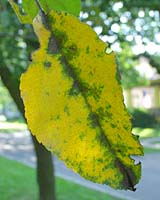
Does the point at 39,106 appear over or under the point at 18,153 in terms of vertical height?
Answer: over

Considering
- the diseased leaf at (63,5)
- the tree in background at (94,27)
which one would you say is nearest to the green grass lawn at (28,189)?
the tree in background at (94,27)

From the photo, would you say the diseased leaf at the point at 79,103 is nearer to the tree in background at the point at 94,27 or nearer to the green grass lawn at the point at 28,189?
the tree in background at the point at 94,27

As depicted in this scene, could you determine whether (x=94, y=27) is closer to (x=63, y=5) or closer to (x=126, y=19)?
(x=126, y=19)

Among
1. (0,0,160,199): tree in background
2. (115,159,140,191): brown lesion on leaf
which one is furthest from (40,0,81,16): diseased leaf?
(0,0,160,199): tree in background

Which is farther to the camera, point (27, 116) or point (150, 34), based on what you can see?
point (150, 34)

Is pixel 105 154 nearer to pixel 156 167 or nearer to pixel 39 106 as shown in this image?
pixel 39 106

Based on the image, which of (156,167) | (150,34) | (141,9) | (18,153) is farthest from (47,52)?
(18,153)
